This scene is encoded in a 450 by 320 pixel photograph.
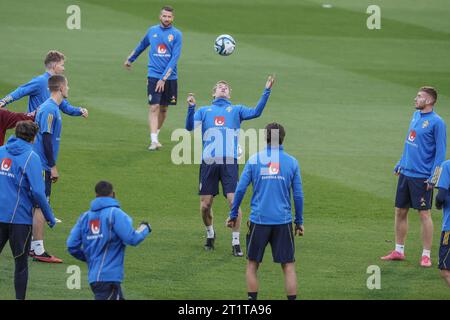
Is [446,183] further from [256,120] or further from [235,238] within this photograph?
[256,120]

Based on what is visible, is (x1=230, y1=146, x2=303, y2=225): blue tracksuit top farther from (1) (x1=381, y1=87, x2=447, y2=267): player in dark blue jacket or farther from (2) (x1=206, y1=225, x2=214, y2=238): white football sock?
(1) (x1=381, y1=87, x2=447, y2=267): player in dark blue jacket

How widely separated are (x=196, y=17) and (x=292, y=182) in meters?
20.6

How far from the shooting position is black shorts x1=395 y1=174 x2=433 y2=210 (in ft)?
47.5

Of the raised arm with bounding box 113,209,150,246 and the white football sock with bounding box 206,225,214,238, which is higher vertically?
the raised arm with bounding box 113,209,150,246

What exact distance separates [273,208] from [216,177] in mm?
2891

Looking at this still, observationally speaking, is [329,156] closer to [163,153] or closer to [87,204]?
[163,153]

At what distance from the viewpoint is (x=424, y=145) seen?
14477mm

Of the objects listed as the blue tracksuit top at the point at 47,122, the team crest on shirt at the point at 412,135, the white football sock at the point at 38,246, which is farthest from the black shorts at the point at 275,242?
the blue tracksuit top at the point at 47,122

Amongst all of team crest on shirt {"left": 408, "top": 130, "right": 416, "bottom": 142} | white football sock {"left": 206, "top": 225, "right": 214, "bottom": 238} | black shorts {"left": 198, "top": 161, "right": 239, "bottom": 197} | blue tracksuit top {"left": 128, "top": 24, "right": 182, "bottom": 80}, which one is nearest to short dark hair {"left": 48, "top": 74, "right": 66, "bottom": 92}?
black shorts {"left": 198, "top": 161, "right": 239, "bottom": 197}

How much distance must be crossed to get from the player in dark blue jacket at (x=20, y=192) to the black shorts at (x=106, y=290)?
158 cm

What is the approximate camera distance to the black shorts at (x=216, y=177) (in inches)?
586

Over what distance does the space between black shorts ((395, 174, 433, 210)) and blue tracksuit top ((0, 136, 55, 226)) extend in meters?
5.39
